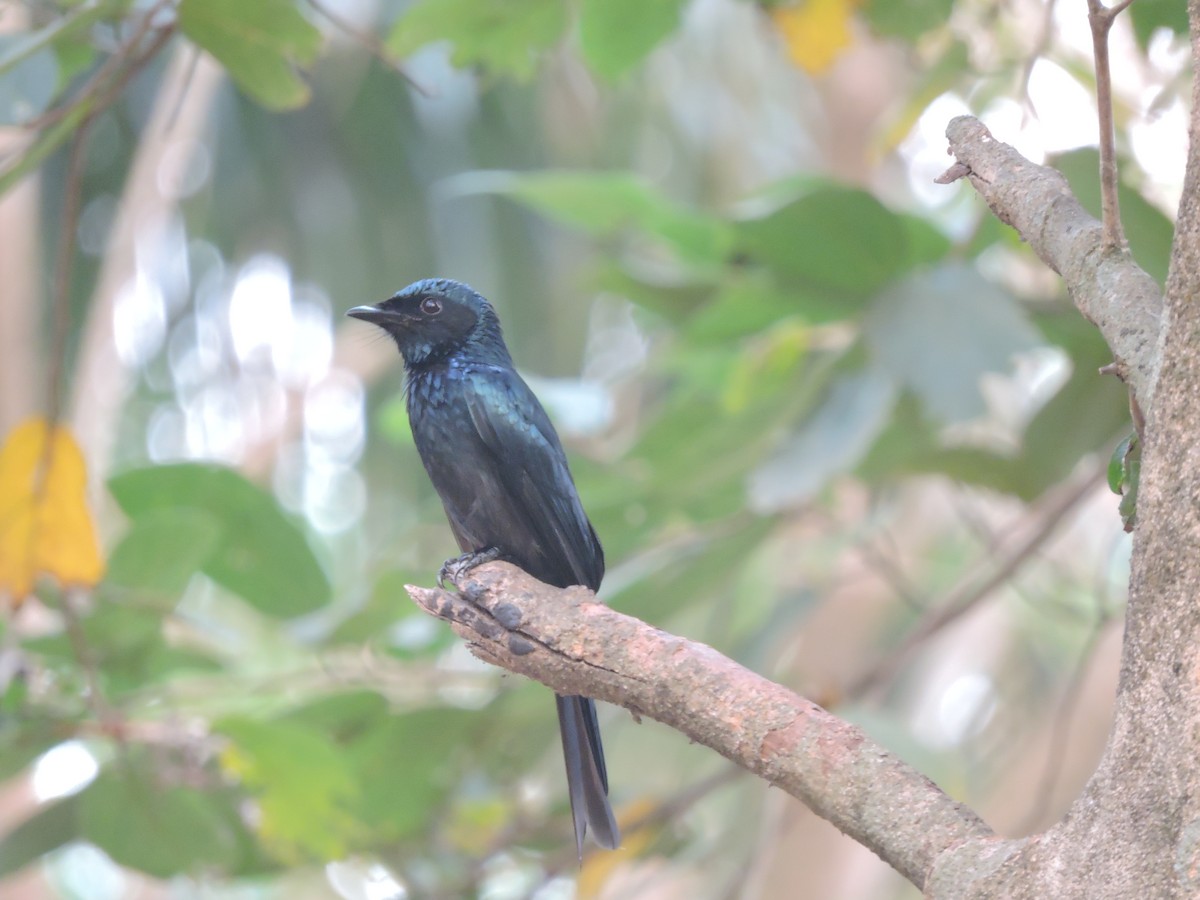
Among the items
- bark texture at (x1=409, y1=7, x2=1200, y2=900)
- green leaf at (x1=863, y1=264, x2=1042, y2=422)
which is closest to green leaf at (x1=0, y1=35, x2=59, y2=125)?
bark texture at (x1=409, y1=7, x2=1200, y2=900)

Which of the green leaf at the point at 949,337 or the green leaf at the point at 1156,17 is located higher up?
the green leaf at the point at 1156,17

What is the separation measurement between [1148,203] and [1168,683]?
1923mm

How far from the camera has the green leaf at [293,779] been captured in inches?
139

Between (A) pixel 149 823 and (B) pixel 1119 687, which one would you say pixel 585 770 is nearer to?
(B) pixel 1119 687

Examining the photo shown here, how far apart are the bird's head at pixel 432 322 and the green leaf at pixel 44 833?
1750 millimetres

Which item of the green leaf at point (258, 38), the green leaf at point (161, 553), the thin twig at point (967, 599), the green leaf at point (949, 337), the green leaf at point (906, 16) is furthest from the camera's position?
the thin twig at point (967, 599)

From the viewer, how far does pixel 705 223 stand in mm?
4012

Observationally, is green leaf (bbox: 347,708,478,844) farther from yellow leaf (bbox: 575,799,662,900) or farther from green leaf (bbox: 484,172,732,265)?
green leaf (bbox: 484,172,732,265)

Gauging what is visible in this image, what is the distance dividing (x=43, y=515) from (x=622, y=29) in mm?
1887

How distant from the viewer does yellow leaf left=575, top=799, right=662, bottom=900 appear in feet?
14.2

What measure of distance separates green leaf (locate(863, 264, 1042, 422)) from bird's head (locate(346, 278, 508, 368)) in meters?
1.01

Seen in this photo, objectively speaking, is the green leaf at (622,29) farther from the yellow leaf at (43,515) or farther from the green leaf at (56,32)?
the yellow leaf at (43,515)

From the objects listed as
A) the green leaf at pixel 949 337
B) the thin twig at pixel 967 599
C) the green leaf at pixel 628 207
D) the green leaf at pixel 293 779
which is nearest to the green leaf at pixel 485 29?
the green leaf at pixel 628 207

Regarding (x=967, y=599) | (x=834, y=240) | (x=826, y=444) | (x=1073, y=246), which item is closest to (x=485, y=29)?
(x=834, y=240)
